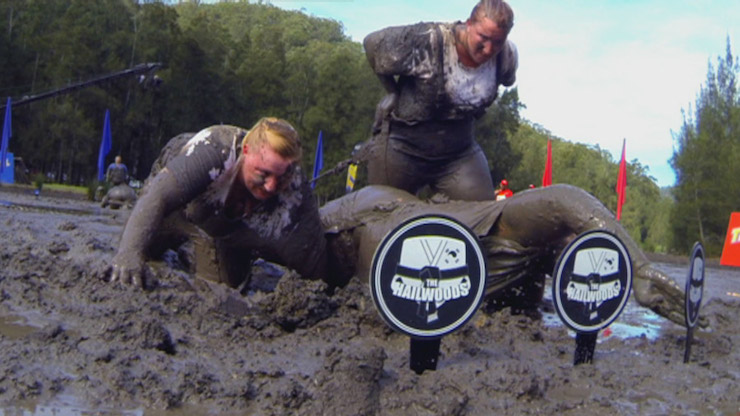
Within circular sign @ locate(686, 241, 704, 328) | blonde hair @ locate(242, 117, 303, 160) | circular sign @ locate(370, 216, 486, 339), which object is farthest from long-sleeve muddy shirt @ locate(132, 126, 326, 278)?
circular sign @ locate(686, 241, 704, 328)

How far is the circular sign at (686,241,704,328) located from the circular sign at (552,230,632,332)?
0.32m

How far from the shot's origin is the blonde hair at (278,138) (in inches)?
150

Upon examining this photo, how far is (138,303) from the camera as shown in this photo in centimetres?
365

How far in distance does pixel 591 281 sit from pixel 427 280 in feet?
2.68

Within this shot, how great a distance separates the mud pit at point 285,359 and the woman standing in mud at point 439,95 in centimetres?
111

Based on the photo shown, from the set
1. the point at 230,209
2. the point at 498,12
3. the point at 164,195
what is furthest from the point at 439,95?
the point at 164,195

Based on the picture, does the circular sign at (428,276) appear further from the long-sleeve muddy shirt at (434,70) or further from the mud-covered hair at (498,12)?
the long-sleeve muddy shirt at (434,70)

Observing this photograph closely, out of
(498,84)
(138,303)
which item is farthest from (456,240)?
(498,84)

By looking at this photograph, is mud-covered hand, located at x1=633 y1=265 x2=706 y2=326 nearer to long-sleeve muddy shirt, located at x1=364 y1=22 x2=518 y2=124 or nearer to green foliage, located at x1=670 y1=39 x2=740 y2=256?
long-sleeve muddy shirt, located at x1=364 y1=22 x2=518 y2=124

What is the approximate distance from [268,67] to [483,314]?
54794 mm

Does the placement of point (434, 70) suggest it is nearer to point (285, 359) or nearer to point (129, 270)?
point (129, 270)

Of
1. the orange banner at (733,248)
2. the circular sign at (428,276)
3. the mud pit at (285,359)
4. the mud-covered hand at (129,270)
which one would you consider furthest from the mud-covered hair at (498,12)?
the orange banner at (733,248)

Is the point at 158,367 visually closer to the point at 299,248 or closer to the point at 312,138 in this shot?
the point at 299,248

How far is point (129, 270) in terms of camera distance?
3701 millimetres
